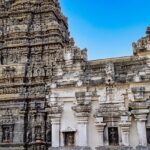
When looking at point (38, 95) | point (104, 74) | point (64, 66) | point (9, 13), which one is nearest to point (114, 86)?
point (104, 74)

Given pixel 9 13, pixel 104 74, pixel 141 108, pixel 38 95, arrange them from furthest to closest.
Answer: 1. pixel 9 13
2. pixel 38 95
3. pixel 104 74
4. pixel 141 108

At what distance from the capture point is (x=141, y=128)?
15.4m

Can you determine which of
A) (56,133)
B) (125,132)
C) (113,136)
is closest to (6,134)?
(56,133)

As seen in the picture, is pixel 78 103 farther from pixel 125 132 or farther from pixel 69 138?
pixel 125 132

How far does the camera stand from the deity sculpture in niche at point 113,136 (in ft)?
53.2

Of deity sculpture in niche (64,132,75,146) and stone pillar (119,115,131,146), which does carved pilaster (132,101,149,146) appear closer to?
stone pillar (119,115,131,146)

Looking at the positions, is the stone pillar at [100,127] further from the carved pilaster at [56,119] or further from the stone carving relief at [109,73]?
the carved pilaster at [56,119]

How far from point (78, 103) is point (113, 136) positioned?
2.74 m

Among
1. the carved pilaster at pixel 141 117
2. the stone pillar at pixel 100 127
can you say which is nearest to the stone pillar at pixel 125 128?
the carved pilaster at pixel 141 117

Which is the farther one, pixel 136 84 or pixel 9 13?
pixel 9 13

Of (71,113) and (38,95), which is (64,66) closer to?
(71,113)

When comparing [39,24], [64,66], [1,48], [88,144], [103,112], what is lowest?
[88,144]

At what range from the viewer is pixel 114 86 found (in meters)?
16.8

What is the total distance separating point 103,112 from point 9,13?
18426mm
